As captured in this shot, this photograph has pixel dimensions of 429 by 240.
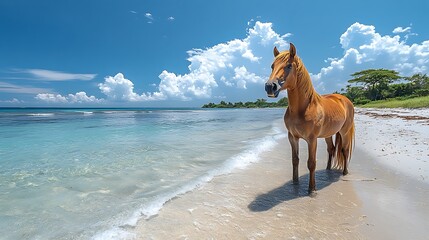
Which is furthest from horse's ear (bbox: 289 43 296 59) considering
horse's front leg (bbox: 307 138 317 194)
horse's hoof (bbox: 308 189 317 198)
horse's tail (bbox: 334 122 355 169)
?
horse's tail (bbox: 334 122 355 169)

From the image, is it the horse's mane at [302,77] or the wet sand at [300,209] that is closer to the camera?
the wet sand at [300,209]

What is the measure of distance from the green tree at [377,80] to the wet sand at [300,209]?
57.3m

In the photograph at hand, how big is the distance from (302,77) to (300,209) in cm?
195

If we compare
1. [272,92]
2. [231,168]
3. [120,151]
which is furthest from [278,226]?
[120,151]

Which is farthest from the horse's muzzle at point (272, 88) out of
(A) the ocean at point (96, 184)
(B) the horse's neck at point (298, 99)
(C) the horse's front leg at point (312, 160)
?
(A) the ocean at point (96, 184)

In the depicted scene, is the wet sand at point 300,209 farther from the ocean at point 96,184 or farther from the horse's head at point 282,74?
the horse's head at point 282,74

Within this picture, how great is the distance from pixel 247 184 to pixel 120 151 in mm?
5051

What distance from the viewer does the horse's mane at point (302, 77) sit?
10.8 ft

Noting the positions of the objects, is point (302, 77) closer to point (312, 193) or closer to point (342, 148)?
point (312, 193)

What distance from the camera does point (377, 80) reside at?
170 feet

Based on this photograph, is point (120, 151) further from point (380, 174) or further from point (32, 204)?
point (380, 174)

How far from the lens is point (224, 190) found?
3.95 metres

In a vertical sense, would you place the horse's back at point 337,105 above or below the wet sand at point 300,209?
above

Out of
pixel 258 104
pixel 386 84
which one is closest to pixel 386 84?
pixel 386 84
